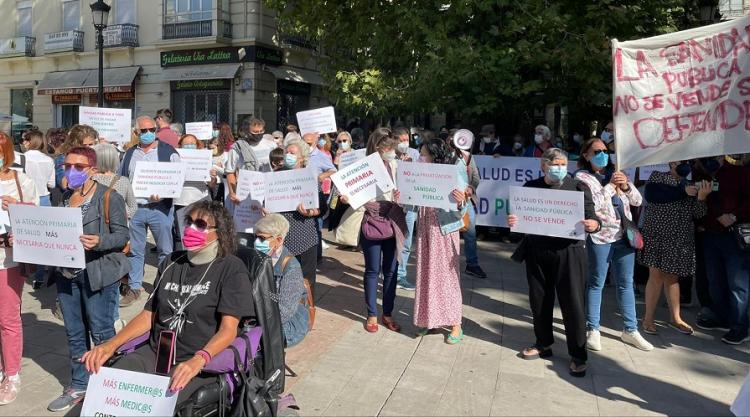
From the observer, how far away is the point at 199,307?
11.5 ft

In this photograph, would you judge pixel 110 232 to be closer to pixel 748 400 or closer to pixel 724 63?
pixel 748 400

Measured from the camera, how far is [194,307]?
3.51 metres

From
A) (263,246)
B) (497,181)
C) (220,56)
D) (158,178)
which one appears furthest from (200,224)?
(220,56)

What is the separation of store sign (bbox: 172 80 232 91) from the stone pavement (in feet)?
58.7

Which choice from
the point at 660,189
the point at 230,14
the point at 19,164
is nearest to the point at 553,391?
the point at 660,189

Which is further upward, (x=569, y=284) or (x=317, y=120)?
(x=317, y=120)

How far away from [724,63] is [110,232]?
4.72 meters

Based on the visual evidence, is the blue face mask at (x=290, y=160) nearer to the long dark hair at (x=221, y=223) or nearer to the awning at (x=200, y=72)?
the long dark hair at (x=221, y=223)

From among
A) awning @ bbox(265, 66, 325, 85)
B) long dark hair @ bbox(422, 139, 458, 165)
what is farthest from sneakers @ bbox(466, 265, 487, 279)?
awning @ bbox(265, 66, 325, 85)

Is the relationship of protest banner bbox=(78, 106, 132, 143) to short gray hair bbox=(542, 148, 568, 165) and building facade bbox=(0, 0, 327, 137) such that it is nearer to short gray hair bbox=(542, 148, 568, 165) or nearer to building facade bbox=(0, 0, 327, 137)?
short gray hair bbox=(542, 148, 568, 165)

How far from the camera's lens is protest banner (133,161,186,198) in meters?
6.30

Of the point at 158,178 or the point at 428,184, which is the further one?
the point at 158,178

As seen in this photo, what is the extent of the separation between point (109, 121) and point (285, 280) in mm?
Result: 5536

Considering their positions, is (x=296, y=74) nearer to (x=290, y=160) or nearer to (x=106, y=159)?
(x=106, y=159)
